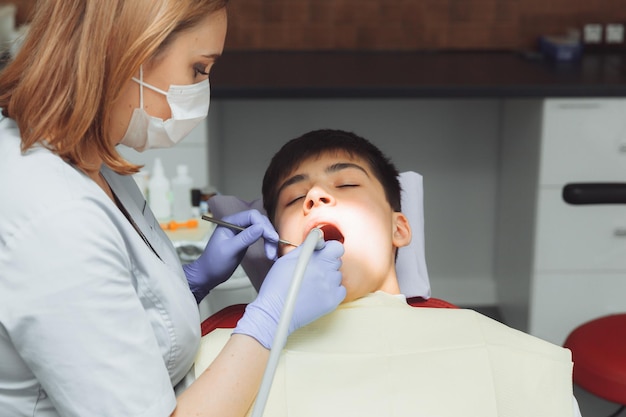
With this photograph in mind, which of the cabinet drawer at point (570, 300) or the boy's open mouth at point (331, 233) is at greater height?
the boy's open mouth at point (331, 233)

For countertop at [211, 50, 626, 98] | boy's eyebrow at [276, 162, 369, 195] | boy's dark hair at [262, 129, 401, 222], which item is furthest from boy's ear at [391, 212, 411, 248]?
countertop at [211, 50, 626, 98]

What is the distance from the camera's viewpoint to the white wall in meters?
3.40

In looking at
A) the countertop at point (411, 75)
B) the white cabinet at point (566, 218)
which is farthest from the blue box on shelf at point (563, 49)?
the white cabinet at point (566, 218)

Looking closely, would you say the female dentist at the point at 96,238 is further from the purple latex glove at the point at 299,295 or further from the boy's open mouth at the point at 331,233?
the boy's open mouth at the point at 331,233

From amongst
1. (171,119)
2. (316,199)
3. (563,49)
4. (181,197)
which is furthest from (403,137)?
(171,119)

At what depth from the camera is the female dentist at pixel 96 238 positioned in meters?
1.03

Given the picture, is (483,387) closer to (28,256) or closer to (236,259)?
(236,259)

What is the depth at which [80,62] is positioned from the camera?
1.08 metres

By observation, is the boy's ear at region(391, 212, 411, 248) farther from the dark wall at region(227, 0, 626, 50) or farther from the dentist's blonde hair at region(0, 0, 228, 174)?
the dark wall at region(227, 0, 626, 50)

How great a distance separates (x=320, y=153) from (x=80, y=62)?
64cm

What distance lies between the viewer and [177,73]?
1.20 m

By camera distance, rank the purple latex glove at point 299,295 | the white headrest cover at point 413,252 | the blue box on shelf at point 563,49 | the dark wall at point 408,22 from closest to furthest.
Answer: the purple latex glove at point 299,295 → the white headrest cover at point 413,252 → the blue box on shelf at point 563,49 → the dark wall at point 408,22

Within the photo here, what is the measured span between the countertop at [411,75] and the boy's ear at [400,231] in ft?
3.93

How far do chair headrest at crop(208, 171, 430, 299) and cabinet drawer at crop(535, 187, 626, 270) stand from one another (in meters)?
1.19
